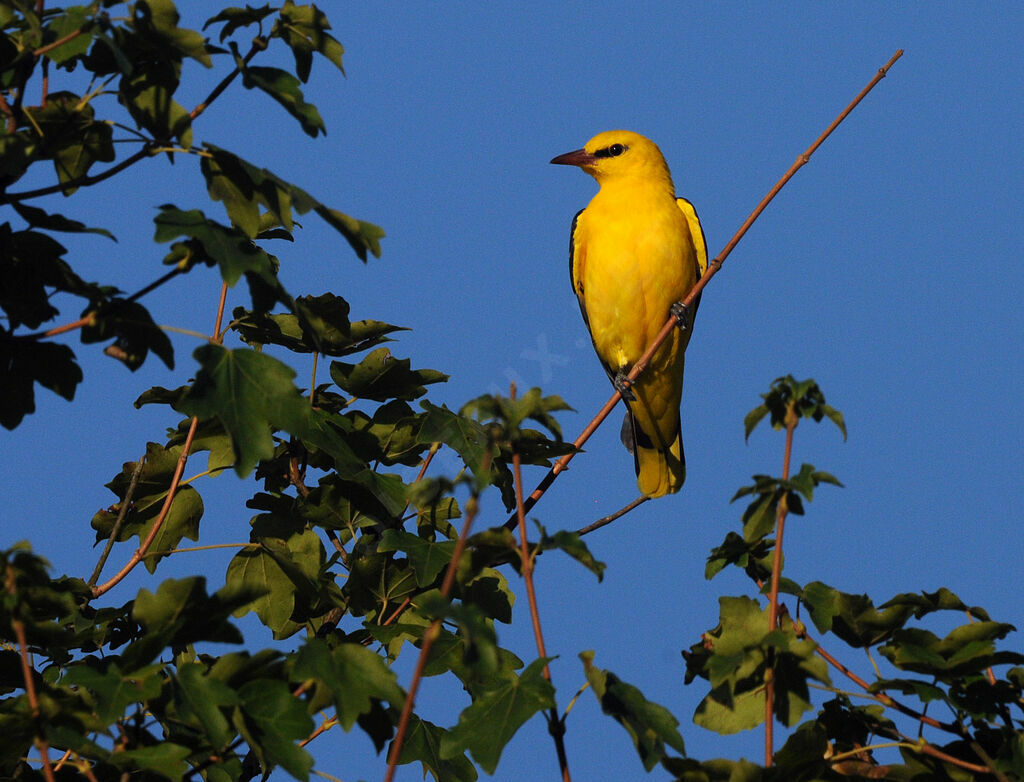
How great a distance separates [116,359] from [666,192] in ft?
15.8

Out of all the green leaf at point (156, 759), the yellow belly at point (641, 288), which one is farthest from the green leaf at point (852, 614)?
the yellow belly at point (641, 288)

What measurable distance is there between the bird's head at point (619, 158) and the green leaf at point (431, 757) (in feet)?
15.1

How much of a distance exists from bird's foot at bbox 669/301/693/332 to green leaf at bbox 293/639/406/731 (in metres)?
4.05

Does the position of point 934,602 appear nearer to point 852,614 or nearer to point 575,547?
point 852,614

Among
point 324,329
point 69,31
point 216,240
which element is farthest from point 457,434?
point 69,31

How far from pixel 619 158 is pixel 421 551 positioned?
4377 mm

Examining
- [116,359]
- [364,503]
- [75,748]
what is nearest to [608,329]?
[364,503]

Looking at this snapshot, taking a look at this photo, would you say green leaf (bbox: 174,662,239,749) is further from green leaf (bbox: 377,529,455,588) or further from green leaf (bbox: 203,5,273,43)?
green leaf (bbox: 203,5,273,43)

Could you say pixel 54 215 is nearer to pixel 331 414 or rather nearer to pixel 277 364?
pixel 277 364

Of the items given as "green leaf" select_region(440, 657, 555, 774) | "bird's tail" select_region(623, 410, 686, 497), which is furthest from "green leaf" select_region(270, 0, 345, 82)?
"bird's tail" select_region(623, 410, 686, 497)

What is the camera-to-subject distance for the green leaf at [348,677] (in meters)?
1.88

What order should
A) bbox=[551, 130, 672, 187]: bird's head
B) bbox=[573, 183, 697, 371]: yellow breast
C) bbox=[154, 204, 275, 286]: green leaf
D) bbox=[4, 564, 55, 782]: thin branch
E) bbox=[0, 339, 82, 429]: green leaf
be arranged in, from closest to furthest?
bbox=[4, 564, 55, 782]: thin branch < bbox=[154, 204, 275, 286]: green leaf < bbox=[0, 339, 82, 429]: green leaf < bbox=[573, 183, 697, 371]: yellow breast < bbox=[551, 130, 672, 187]: bird's head

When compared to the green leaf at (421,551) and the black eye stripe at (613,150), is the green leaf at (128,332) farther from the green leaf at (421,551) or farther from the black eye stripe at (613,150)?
the black eye stripe at (613,150)

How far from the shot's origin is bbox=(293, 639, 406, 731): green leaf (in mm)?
1876
